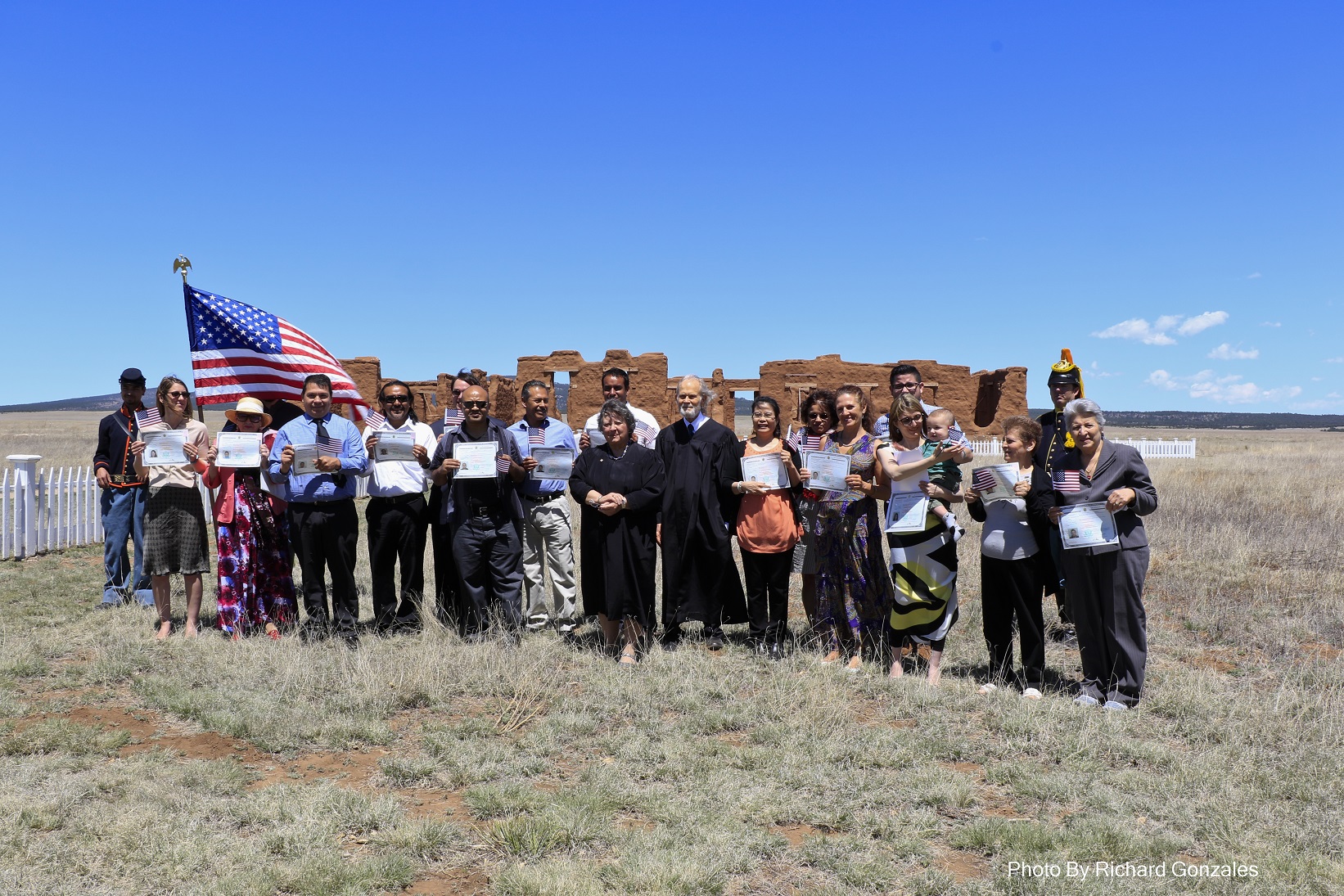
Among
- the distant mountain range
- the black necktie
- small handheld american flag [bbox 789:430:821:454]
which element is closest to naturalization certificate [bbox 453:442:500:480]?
the black necktie

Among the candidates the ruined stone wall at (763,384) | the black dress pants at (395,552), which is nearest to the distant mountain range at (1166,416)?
the ruined stone wall at (763,384)

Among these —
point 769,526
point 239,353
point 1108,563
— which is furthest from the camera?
point 239,353

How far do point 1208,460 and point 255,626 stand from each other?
82.6 feet

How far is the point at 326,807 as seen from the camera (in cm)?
371

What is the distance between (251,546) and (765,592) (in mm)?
3686

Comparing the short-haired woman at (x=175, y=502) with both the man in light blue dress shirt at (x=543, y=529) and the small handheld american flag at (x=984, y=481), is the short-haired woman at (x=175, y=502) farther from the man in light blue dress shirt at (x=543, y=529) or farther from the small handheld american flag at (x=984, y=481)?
the small handheld american flag at (x=984, y=481)

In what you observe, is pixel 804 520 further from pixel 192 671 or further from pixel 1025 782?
pixel 192 671

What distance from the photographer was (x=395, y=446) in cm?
600

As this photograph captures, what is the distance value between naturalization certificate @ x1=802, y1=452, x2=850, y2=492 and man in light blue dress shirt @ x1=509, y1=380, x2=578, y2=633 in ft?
5.91

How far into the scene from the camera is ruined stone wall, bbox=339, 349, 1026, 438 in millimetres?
28719

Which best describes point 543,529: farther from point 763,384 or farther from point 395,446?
point 763,384

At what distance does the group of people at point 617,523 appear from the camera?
5.43 metres

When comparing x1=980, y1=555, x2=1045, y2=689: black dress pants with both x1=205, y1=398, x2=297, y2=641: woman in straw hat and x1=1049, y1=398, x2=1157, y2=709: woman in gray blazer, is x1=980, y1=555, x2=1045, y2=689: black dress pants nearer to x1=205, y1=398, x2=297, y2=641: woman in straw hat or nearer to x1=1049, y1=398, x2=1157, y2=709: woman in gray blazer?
x1=1049, y1=398, x2=1157, y2=709: woman in gray blazer

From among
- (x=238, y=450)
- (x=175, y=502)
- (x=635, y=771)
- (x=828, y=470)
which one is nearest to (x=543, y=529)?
(x=238, y=450)
